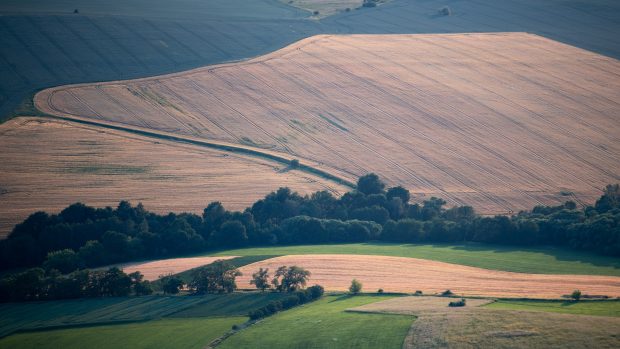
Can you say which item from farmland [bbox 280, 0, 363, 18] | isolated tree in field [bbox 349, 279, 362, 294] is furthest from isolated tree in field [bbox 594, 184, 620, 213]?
farmland [bbox 280, 0, 363, 18]

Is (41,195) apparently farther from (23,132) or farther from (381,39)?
(381,39)

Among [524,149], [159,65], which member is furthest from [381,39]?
[524,149]

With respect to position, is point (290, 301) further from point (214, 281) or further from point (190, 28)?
point (190, 28)

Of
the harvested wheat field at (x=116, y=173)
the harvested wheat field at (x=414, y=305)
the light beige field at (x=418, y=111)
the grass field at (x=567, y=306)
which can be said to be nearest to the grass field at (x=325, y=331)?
the harvested wheat field at (x=414, y=305)

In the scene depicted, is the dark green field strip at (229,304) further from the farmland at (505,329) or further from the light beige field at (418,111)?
the light beige field at (418,111)

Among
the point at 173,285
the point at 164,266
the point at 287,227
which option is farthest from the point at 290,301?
the point at 287,227

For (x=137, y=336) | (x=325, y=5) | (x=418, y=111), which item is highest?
(x=325, y=5)

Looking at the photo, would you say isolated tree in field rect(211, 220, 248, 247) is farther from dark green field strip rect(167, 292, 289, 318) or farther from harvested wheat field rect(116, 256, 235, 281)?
dark green field strip rect(167, 292, 289, 318)
